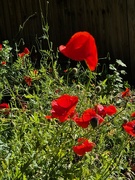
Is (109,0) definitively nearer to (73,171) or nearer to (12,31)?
(12,31)

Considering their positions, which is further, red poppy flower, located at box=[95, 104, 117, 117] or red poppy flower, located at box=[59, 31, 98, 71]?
red poppy flower, located at box=[95, 104, 117, 117]

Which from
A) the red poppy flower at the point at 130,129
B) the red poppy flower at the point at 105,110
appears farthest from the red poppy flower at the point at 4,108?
the red poppy flower at the point at 130,129

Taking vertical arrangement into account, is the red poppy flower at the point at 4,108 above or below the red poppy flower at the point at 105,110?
below

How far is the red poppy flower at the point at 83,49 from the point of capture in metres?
2.22

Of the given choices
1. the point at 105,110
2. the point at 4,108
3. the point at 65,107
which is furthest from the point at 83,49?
the point at 4,108

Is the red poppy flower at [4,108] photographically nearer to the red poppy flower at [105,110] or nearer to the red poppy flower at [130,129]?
the red poppy flower at [105,110]

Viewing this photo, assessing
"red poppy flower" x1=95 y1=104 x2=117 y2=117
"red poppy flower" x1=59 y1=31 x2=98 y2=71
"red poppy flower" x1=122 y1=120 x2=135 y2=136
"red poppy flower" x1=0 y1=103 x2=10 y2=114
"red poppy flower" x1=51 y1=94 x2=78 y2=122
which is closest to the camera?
"red poppy flower" x1=59 y1=31 x2=98 y2=71

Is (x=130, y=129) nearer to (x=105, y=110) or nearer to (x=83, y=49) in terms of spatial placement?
(x=105, y=110)

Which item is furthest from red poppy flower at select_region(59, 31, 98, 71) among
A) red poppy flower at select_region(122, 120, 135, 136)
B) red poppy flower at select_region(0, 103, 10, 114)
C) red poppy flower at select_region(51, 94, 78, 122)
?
red poppy flower at select_region(0, 103, 10, 114)

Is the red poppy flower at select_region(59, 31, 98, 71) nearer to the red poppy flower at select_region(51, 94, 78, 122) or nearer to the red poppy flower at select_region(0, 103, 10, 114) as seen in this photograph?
the red poppy flower at select_region(51, 94, 78, 122)

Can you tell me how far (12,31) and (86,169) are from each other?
6116mm

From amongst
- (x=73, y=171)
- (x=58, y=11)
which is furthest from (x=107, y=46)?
(x=73, y=171)

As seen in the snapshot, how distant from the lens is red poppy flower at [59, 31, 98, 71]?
2.22 meters

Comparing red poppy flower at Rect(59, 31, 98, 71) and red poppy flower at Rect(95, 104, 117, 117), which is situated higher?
red poppy flower at Rect(59, 31, 98, 71)
